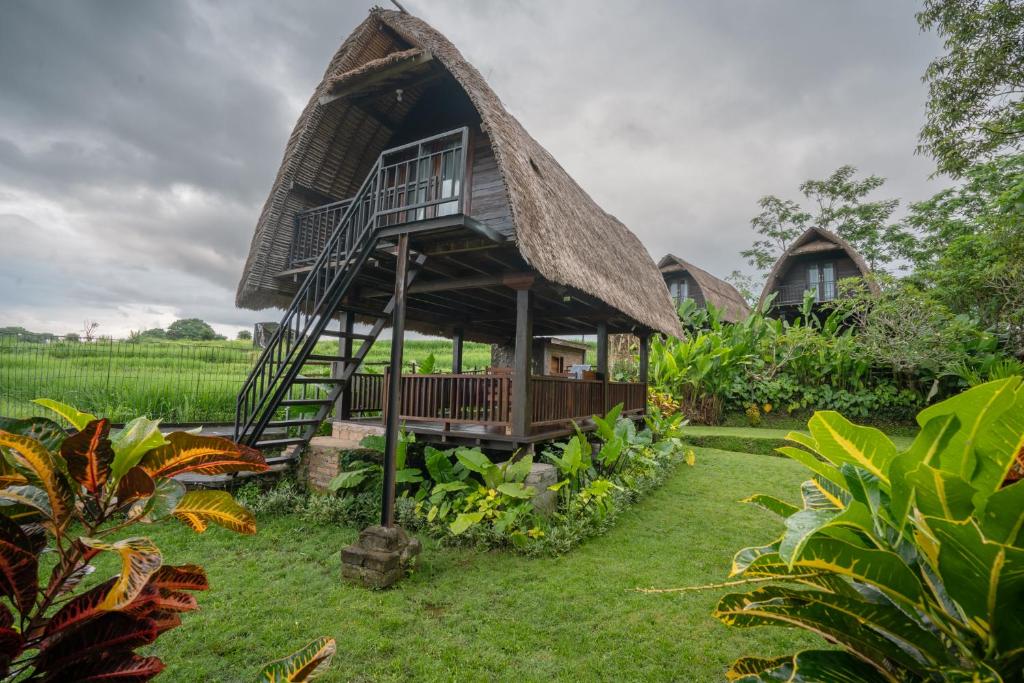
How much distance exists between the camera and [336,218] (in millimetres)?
7000

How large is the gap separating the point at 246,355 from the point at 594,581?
991cm

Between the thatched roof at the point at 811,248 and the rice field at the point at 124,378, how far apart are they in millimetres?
15465

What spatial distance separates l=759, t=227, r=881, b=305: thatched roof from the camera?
15.9 meters

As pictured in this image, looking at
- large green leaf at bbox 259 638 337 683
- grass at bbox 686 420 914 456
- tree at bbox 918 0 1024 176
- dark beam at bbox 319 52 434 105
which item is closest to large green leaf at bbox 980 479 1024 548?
large green leaf at bbox 259 638 337 683

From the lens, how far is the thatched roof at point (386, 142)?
5.13 metres

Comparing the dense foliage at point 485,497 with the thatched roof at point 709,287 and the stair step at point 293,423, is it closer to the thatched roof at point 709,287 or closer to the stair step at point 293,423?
the stair step at point 293,423

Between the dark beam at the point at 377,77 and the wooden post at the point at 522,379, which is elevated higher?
the dark beam at the point at 377,77

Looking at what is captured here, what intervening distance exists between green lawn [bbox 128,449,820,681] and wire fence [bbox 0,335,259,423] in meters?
4.69

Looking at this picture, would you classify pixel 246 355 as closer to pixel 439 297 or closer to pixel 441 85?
pixel 439 297

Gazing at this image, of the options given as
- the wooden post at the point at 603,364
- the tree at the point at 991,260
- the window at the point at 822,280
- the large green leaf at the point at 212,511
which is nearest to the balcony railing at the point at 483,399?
the wooden post at the point at 603,364

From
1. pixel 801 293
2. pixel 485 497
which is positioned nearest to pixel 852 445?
pixel 485 497

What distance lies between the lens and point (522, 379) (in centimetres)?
534

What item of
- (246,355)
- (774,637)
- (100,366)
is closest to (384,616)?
(774,637)

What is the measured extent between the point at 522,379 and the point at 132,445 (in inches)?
178
